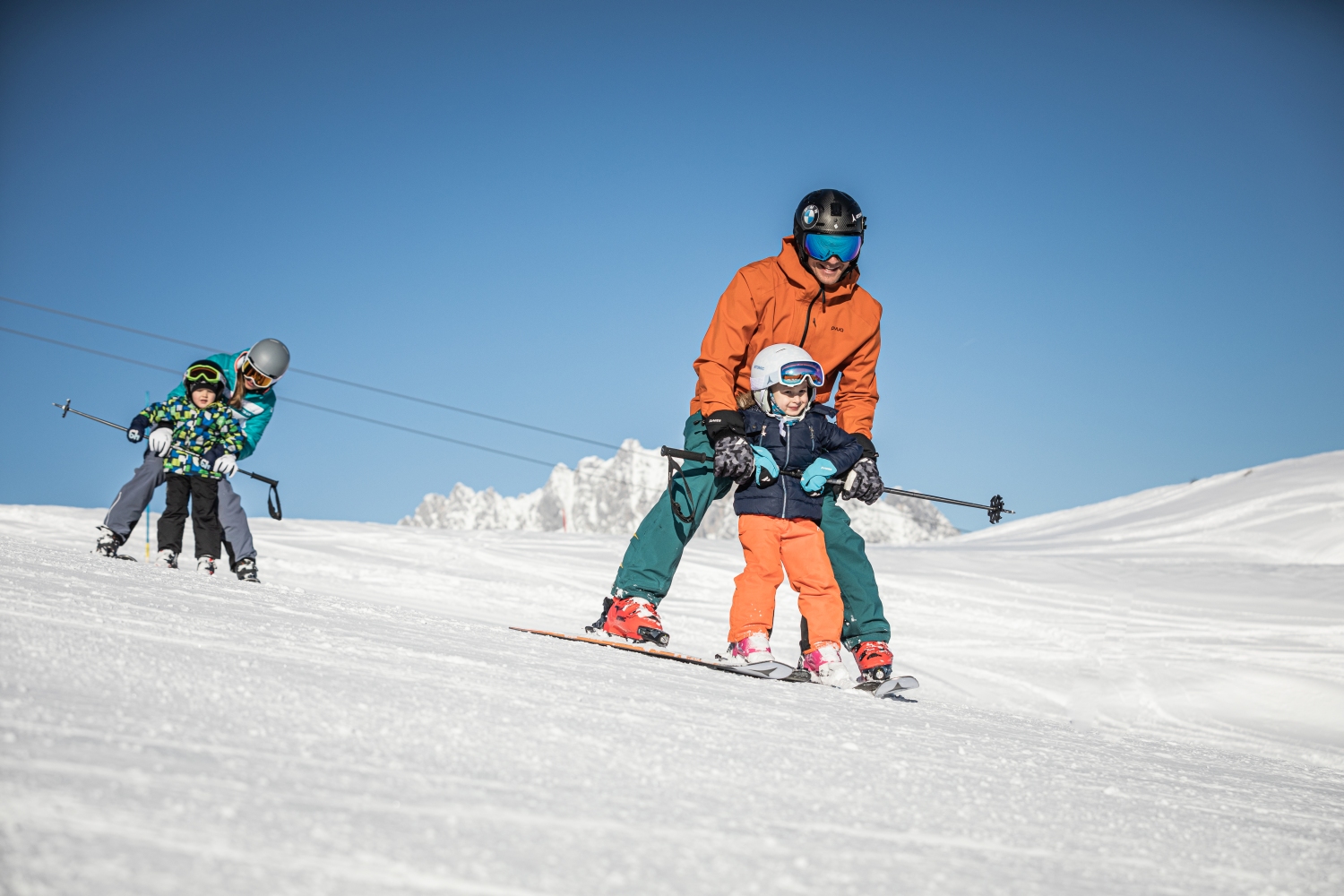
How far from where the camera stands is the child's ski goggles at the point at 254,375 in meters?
6.62

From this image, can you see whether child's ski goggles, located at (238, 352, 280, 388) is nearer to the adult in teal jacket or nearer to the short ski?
the adult in teal jacket

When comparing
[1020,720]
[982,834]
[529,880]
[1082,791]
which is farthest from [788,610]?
[529,880]

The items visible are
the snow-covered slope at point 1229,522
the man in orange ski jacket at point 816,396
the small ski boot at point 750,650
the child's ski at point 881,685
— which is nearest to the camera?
the child's ski at point 881,685

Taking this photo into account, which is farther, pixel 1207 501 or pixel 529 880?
pixel 1207 501

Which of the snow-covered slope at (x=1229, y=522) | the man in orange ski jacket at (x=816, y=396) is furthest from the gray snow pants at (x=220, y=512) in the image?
the snow-covered slope at (x=1229, y=522)

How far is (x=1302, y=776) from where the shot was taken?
3.32m

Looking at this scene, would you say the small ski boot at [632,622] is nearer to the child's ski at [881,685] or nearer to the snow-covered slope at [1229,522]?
the child's ski at [881,685]

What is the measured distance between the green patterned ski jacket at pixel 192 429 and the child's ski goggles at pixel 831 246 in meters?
4.08

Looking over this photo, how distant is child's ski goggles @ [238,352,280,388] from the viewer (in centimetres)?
662

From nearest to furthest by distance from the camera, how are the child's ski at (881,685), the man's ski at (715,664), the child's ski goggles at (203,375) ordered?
the man's ski at (715,664) < the child's ski at (881,685) < the child's ski goggles at (203,375)

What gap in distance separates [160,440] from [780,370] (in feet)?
13.7

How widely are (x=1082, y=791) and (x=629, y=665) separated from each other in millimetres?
1554

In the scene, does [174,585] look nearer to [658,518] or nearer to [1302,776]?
[658,518]

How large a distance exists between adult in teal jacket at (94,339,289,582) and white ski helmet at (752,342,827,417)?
3607 millimetres
